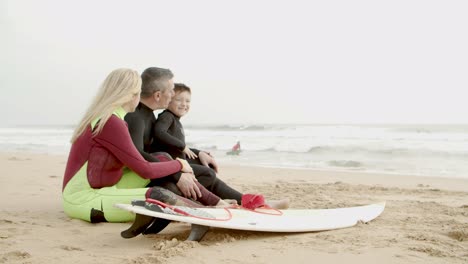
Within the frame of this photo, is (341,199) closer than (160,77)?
No

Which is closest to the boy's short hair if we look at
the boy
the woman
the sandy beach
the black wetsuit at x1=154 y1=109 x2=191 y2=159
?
the boy

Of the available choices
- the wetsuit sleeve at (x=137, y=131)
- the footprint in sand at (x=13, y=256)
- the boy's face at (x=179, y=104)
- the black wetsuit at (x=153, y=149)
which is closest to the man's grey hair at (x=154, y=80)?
the black wetsuit at (x=153, y=149)

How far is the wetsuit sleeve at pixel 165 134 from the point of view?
3.72 metres

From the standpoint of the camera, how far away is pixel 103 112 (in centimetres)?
304

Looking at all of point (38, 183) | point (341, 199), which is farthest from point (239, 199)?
point (38, 183)

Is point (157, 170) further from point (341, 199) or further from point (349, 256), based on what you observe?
point (341, 199)

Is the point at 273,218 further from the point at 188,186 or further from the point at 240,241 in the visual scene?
the point at 188,186

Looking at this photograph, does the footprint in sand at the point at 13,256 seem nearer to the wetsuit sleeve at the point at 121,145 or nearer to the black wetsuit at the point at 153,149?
the wetsuit sleeve at the point at 121,145

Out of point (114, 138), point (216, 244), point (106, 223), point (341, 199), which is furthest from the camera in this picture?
point (341, 199)

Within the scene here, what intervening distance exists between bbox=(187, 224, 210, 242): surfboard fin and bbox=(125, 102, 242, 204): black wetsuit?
1.82 ft

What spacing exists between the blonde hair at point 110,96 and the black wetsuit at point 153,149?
0.35 meters

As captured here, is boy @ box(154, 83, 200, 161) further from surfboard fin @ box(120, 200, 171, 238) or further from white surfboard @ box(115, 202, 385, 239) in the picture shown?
surfboard fin @ box(120, 200, 171, 238)

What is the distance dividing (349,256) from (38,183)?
14.8 ft

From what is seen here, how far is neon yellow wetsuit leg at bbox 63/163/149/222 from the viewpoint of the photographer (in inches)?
121
